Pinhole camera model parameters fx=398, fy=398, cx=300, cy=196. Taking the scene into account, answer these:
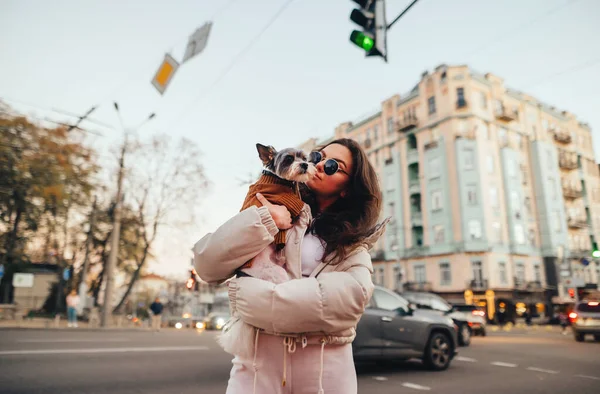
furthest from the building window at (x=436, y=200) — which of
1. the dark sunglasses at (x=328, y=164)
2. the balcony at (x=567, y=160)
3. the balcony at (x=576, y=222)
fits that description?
the dark sunglasses at (x=328, y=164)

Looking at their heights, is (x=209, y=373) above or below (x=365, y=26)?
below

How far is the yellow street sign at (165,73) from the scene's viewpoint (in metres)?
9.59

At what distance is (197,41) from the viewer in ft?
29.5

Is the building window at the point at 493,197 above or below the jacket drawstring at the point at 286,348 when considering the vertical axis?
above

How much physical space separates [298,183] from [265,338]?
30.8 inches

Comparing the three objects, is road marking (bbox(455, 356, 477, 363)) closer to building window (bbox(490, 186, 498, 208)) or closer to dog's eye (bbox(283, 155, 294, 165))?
dog's eye (bbox(283, 155, 294, 165))

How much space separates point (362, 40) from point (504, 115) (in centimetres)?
3949

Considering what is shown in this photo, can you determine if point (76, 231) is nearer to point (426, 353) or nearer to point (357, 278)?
point (426, 353)

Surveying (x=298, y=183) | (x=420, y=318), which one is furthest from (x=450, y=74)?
(x=298, y=183)

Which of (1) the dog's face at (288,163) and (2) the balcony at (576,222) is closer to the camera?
(1) the dog's face at (288,163)

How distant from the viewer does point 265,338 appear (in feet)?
5.43

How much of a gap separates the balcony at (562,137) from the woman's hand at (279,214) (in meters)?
53.1

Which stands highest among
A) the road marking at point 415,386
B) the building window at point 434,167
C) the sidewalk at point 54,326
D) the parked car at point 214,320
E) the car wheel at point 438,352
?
the building window at point 434,167

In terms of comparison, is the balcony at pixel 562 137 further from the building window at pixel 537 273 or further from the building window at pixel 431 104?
the building window at pixel 431 104
